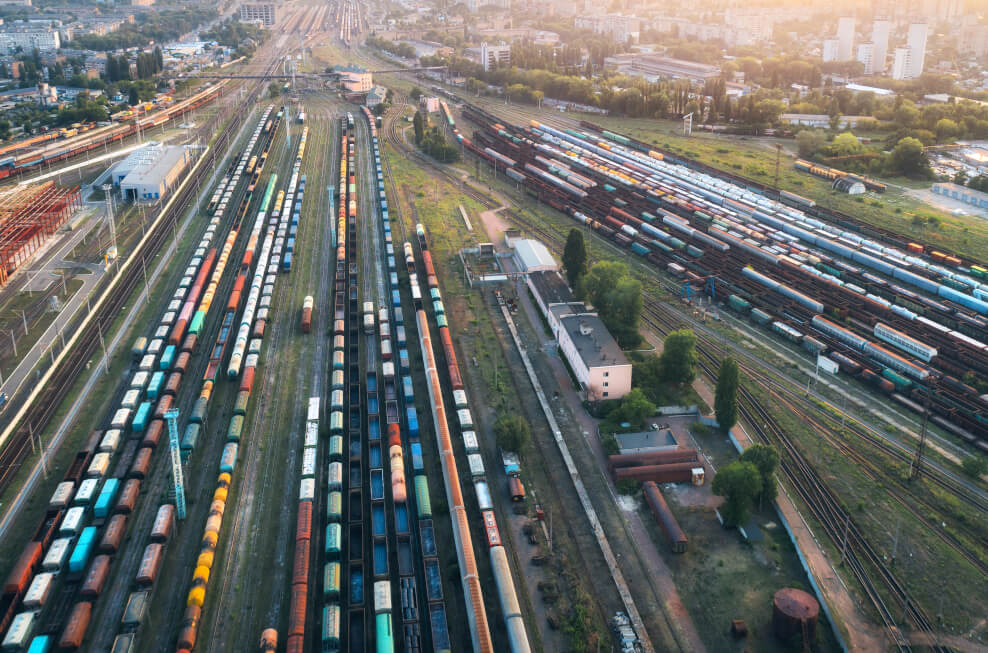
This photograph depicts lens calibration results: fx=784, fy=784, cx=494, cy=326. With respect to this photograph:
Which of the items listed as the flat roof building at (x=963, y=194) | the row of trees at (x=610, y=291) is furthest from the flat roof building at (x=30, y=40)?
the flat roof building at (x=963, y=194)

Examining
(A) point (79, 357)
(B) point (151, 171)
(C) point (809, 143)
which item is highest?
(C) point (809, 143)

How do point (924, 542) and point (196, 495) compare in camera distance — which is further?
point (196, 495)

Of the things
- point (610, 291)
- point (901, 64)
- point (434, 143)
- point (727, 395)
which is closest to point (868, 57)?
point (901, 64)

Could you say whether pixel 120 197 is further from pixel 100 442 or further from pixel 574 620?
pixel 574 620

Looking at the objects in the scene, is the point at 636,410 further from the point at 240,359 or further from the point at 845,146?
the point at 845,146

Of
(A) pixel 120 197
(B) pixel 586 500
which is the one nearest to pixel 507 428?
(B) pixel 586 500

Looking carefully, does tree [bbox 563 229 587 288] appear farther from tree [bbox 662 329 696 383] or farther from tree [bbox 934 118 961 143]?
tree [bbox 934 118 961 143]
